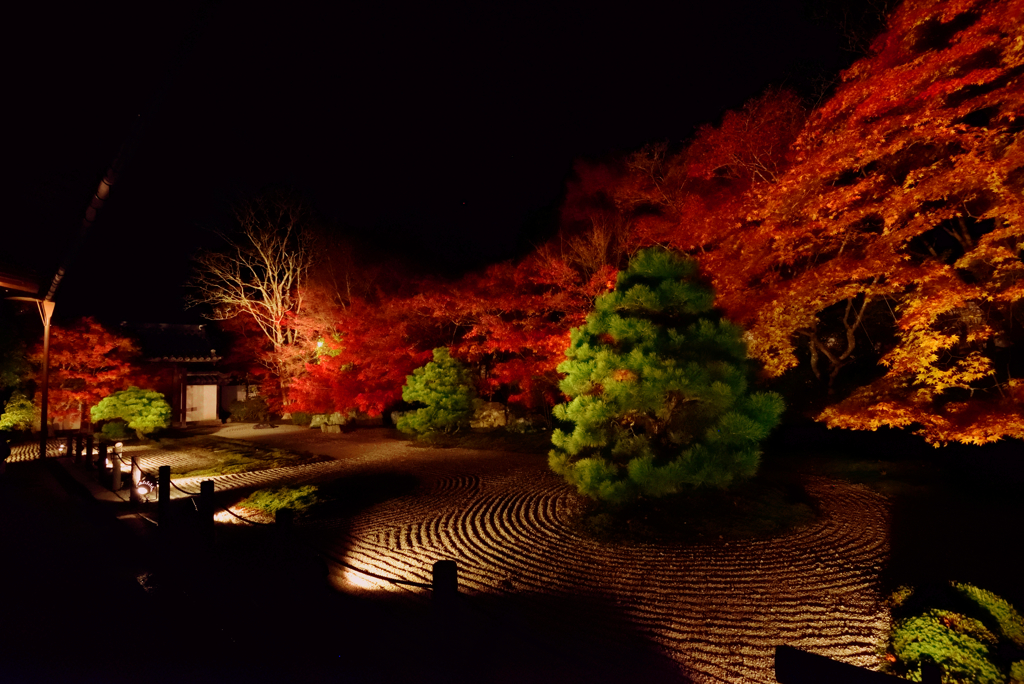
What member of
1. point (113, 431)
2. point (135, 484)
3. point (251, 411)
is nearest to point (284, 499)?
point (135, 484)

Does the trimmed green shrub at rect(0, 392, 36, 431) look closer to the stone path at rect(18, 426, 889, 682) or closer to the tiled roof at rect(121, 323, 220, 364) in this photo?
the tiled roof at rect(121, 323, 220, 364)

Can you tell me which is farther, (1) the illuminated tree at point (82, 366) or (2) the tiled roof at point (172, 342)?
(2) the tiled roof at point (172, 342)

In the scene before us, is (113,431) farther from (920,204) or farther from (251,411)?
(920,204)

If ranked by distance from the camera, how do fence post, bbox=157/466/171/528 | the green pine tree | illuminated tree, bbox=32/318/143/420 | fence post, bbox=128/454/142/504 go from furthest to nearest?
illuminated tree, bbox=32/318/143/420 → fence post, bbox=128/454/142/504 → the green pine tree → fence post, bbox=157/466/171/528

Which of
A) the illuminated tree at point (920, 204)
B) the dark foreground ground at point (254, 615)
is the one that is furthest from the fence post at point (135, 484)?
the illuminated tree at point (920, 204)

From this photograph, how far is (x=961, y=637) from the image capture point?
3432 millimetres

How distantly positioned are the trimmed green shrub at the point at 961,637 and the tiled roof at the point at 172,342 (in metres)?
24.9

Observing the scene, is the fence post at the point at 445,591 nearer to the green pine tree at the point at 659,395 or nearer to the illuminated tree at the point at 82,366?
the green pine tree at the point at 659,395

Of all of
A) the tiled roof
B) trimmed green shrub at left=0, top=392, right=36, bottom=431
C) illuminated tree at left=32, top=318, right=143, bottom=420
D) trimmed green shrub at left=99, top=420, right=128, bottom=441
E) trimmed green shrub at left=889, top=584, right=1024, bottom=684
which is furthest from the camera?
the tiled roof

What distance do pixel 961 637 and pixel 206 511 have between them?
6831 mm

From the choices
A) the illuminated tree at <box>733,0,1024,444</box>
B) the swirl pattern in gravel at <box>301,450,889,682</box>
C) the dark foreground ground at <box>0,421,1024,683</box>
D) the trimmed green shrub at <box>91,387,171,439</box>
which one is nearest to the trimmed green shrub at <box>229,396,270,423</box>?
the trimmed green shrub at <box>91,387,171,439</box>

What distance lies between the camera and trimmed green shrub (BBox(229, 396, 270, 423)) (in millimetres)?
22062

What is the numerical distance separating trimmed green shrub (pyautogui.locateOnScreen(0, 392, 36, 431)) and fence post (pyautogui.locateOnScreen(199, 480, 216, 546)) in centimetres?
1554

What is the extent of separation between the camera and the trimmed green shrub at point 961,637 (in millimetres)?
3236
